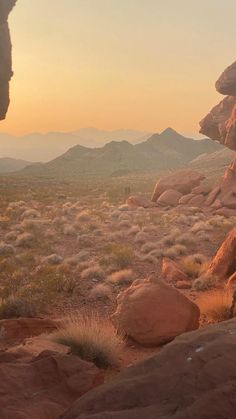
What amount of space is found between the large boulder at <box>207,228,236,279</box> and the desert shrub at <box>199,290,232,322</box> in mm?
2761

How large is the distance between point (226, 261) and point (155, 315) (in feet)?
16.9

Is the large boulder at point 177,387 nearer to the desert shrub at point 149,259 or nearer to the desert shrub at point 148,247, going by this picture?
the desert shrub at point 149,259

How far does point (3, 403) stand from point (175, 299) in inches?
219

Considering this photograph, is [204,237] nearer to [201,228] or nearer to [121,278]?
[201,228]

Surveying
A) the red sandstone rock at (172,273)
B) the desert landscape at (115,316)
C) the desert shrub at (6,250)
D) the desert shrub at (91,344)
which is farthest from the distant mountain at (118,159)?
the desert shrub at (91,344)

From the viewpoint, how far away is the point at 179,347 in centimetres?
491

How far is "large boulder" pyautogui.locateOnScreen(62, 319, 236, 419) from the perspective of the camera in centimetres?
369

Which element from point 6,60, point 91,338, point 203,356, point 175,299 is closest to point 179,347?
point 203,356

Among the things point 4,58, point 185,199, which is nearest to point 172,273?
point 4,58

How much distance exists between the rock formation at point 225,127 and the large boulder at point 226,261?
2115cm

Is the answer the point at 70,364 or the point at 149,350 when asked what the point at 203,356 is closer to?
the point at 70,364

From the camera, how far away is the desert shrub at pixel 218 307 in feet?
34.0

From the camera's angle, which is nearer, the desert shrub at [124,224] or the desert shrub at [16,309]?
the desert shrub at [16,309]

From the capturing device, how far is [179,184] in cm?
4338
